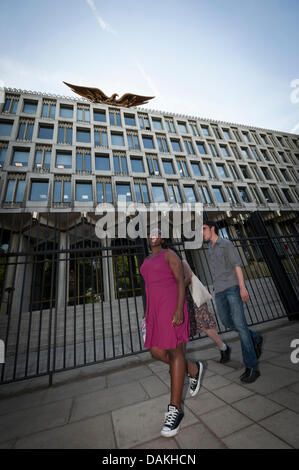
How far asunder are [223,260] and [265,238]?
3352 millimetres

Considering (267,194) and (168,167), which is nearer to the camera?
(168,167)

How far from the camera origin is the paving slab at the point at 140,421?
1596 millimetres

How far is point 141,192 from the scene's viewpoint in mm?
17625

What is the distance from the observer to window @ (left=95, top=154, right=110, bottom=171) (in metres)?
17.3

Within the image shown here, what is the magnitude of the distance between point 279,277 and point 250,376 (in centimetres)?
355

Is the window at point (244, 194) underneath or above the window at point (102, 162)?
underneath

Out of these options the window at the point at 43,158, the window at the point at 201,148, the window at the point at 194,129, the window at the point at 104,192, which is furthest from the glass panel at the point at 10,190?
the window at the point at 194,129

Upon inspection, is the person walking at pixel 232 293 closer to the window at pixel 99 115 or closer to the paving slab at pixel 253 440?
the paving slab at pixel 253 440

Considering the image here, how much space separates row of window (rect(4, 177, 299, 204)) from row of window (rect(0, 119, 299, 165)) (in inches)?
175

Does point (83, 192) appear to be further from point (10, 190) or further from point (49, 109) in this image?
point (49, 109)

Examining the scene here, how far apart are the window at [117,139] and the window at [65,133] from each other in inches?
157

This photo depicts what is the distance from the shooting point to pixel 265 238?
5234 millimetres

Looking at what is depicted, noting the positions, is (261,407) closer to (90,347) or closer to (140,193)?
(90,347)

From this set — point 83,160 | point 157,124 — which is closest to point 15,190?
point 83,160
